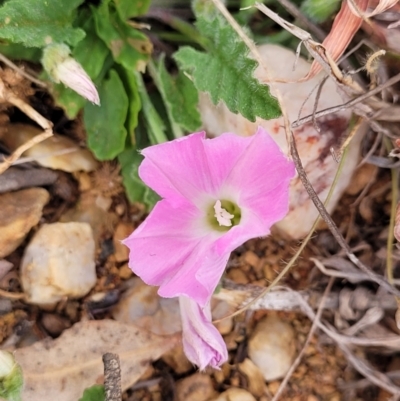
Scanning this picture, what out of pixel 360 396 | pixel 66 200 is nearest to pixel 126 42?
pixel 66 200

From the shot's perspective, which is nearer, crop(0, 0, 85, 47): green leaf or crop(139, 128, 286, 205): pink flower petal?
crop(139, 128, 286, 205): pink flower petal

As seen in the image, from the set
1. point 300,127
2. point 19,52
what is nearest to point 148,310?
point 300,127

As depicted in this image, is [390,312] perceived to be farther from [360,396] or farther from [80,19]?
[80,19]

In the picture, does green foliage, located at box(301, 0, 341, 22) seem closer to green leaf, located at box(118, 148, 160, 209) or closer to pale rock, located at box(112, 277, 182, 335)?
green leaf, located at box(118, 148, 160, 209)

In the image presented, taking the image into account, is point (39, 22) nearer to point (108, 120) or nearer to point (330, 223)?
point (108, 120)

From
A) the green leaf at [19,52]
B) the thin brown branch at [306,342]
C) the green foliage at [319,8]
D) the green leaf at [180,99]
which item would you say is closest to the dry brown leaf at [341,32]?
the green foliage at [319,8]

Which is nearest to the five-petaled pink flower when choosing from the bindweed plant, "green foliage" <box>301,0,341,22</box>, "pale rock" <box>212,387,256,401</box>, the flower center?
the flower center
